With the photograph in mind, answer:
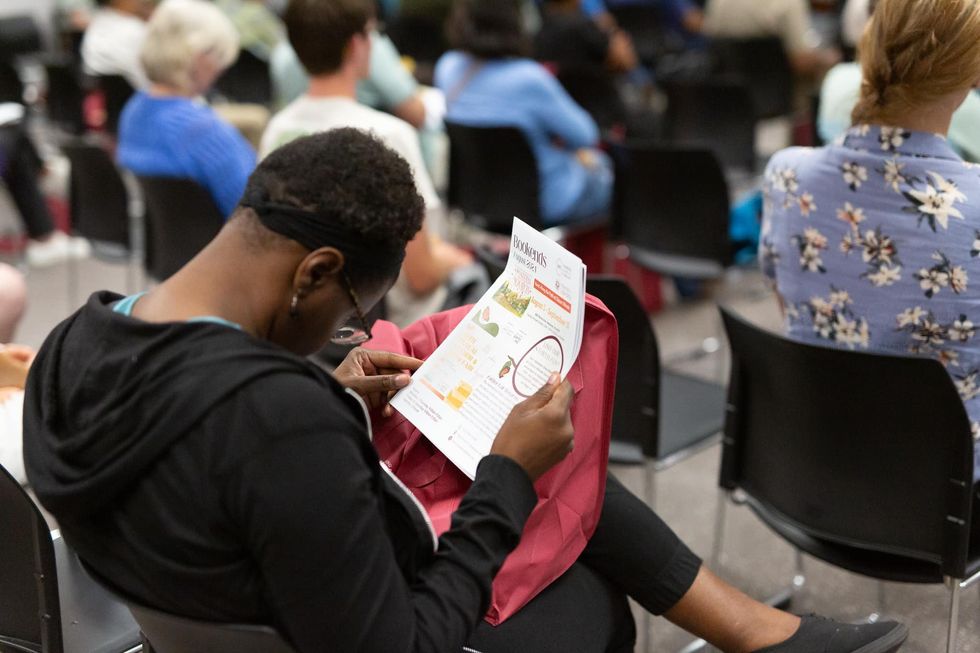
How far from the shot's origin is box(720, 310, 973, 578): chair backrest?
5.65 ft

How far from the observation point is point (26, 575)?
1.58 meters

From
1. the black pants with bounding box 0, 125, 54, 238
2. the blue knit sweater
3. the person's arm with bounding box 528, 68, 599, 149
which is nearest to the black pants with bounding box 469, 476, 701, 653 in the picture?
the blue knit sweater

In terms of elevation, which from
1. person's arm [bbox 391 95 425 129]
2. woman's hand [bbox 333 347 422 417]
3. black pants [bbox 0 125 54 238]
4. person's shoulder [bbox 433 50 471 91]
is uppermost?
person's shoulder [bbox 433 50 471 91]

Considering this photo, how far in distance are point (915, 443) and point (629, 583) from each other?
52cm

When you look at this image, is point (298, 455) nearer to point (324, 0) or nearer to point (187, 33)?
point (324, 0)

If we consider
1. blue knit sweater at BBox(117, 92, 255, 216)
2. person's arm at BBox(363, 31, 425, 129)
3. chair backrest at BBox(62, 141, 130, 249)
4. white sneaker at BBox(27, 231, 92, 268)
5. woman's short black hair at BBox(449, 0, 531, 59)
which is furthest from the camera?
white sneaker at BBox(27, 231, 92, 268)

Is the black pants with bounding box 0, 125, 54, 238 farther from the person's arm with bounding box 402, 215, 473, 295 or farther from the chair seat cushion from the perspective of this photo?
the chair seat cushion

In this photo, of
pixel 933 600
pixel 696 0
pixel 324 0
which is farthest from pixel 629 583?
pixel 696 0

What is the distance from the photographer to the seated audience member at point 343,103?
9.23 feet

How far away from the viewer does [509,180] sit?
3867 mm

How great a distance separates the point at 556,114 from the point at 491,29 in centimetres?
37

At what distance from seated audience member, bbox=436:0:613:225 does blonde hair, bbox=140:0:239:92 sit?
2.97ft

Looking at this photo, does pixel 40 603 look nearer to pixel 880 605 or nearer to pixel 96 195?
pixel 880 605

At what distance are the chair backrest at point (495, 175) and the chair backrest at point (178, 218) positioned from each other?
3.46 feet
